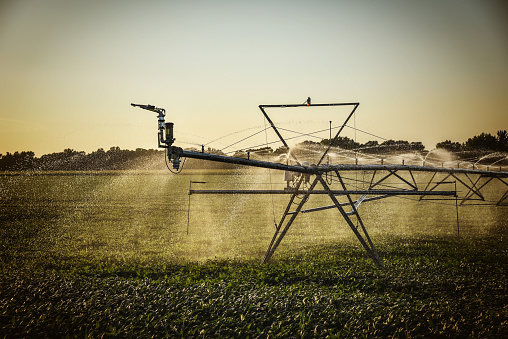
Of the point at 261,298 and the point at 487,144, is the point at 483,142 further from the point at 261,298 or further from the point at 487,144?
the point at 261,298

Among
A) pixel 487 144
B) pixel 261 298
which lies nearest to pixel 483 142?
pixel 487 144

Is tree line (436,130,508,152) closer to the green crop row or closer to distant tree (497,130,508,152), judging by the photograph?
distant tree (497,130,508,152)

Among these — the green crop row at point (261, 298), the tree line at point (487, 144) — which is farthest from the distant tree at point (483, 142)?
the green crop row at point (261, 298)

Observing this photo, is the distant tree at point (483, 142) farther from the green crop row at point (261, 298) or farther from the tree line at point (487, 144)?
the green crop row at point (261, 298)

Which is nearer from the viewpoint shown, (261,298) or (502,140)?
(261,298)

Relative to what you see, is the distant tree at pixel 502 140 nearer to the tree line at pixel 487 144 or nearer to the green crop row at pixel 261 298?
the tree line at pixel 487 144

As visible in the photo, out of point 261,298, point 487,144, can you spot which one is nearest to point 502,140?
point 487,144

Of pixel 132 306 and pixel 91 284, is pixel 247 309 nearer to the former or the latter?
pixel 132 306

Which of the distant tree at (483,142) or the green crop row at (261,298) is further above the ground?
the distant tree at (483,142)

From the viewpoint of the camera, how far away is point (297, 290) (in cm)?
1029

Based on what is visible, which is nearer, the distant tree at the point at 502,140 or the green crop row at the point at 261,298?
the green crop row at the point at 261,298

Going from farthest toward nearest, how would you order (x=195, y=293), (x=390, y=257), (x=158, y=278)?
(x=390, y=257) < (x=158, y=278) < (x=195, y=293)

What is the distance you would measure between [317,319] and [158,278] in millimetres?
6071

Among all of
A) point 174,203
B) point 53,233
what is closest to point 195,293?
point 53,233
